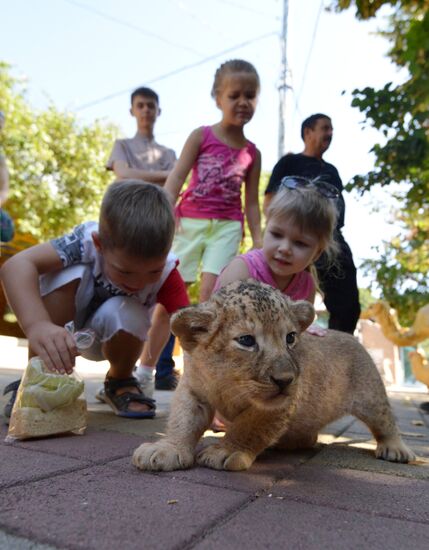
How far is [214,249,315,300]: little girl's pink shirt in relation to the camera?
134 inches

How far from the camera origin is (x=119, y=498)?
1.61 meters

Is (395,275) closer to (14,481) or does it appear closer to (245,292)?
(245,292)

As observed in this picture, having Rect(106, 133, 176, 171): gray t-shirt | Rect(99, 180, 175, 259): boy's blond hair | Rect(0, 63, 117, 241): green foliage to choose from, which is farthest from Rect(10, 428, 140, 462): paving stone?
Rect(0, 63, 117, 241): green foliage

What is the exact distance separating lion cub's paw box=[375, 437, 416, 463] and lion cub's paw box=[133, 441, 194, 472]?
1119 mm

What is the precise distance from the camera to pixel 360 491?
1946mm

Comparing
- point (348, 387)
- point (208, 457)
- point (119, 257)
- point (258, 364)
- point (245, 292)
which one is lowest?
point (208, 457)

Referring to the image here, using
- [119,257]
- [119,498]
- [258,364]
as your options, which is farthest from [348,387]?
[119,498]

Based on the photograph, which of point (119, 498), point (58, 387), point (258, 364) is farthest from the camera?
point (58, 387)

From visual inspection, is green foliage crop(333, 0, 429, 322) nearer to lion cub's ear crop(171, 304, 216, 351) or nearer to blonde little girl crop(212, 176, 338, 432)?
blonde little girl crop(212, 176, 338, 432)

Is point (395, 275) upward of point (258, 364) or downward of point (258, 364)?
upward

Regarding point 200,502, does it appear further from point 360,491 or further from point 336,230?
point 336,230

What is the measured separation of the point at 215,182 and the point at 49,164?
14.3 meters

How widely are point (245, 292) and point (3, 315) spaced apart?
82.9 inches

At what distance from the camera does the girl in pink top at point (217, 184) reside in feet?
15.1
